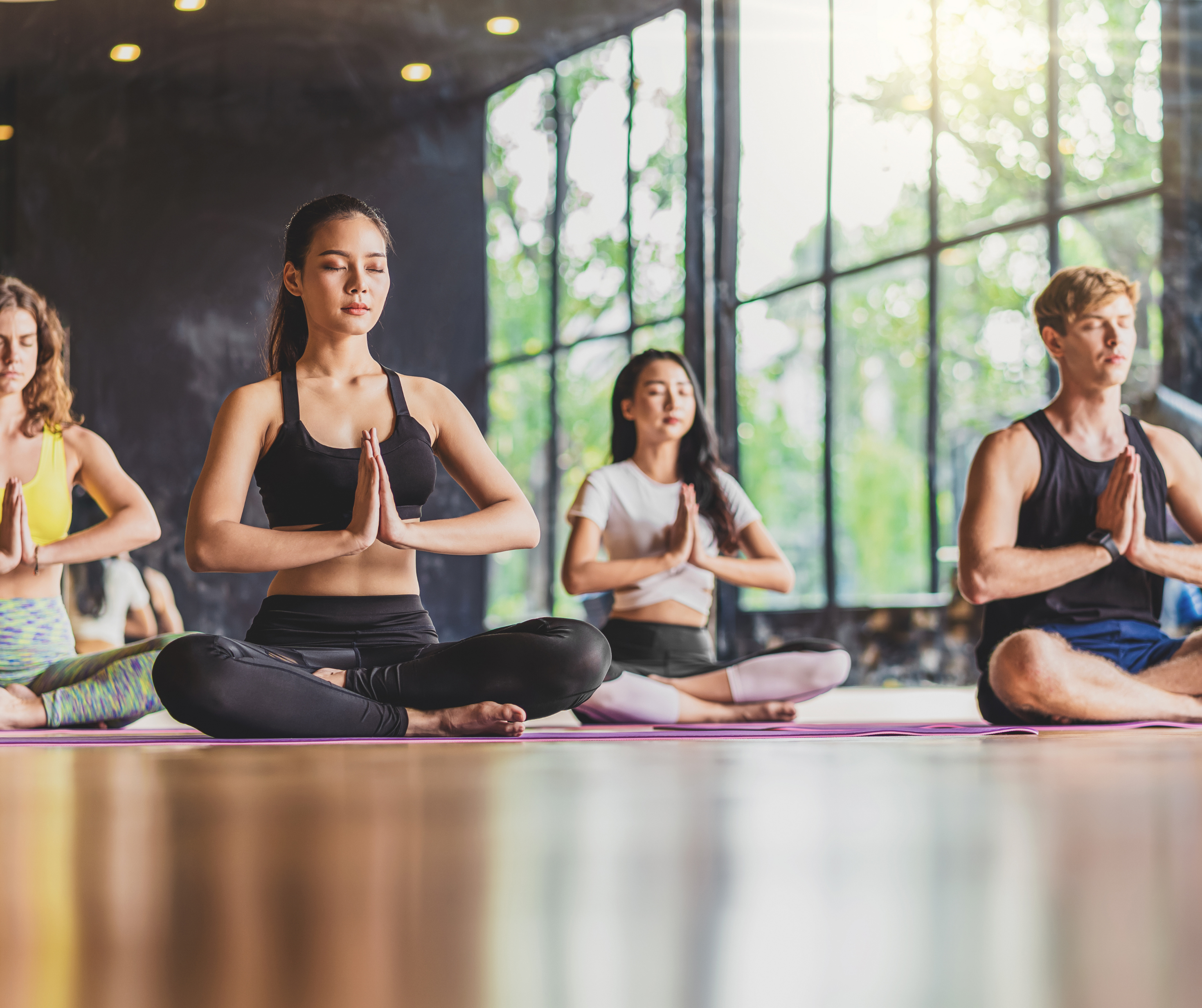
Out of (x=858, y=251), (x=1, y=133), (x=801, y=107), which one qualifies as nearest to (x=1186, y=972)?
(x=858, y=251)

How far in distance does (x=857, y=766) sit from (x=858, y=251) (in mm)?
3857

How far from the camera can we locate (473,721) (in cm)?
184

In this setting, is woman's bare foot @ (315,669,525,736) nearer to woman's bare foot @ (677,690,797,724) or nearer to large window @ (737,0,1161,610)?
woman's bare foot @ (677,690,797,724)

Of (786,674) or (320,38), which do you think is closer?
(786,674)

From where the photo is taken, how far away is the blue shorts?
2.19 m

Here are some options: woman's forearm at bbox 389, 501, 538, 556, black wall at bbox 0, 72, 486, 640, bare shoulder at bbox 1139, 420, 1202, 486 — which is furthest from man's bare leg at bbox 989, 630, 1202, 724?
black wall at bbox 0, 72, 486, 640

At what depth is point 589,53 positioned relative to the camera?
554cm

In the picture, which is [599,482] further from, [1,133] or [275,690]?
[1,133]

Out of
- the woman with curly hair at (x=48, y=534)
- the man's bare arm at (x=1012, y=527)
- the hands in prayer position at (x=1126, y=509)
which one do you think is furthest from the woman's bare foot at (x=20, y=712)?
the hands in prayer position at (x=1126, y=509)

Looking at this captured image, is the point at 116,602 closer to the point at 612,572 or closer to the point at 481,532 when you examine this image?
the point at 612,572

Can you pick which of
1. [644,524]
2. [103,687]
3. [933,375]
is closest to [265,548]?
[103,687]

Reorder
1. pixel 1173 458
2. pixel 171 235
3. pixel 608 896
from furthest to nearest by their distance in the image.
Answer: pixel 171 235, pixel 1173 458, pixel 608 896

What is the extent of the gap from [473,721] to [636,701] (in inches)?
30.7

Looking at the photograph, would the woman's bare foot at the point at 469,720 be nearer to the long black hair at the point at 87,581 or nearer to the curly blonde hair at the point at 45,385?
the curly blonde hair at the point at 45,385
